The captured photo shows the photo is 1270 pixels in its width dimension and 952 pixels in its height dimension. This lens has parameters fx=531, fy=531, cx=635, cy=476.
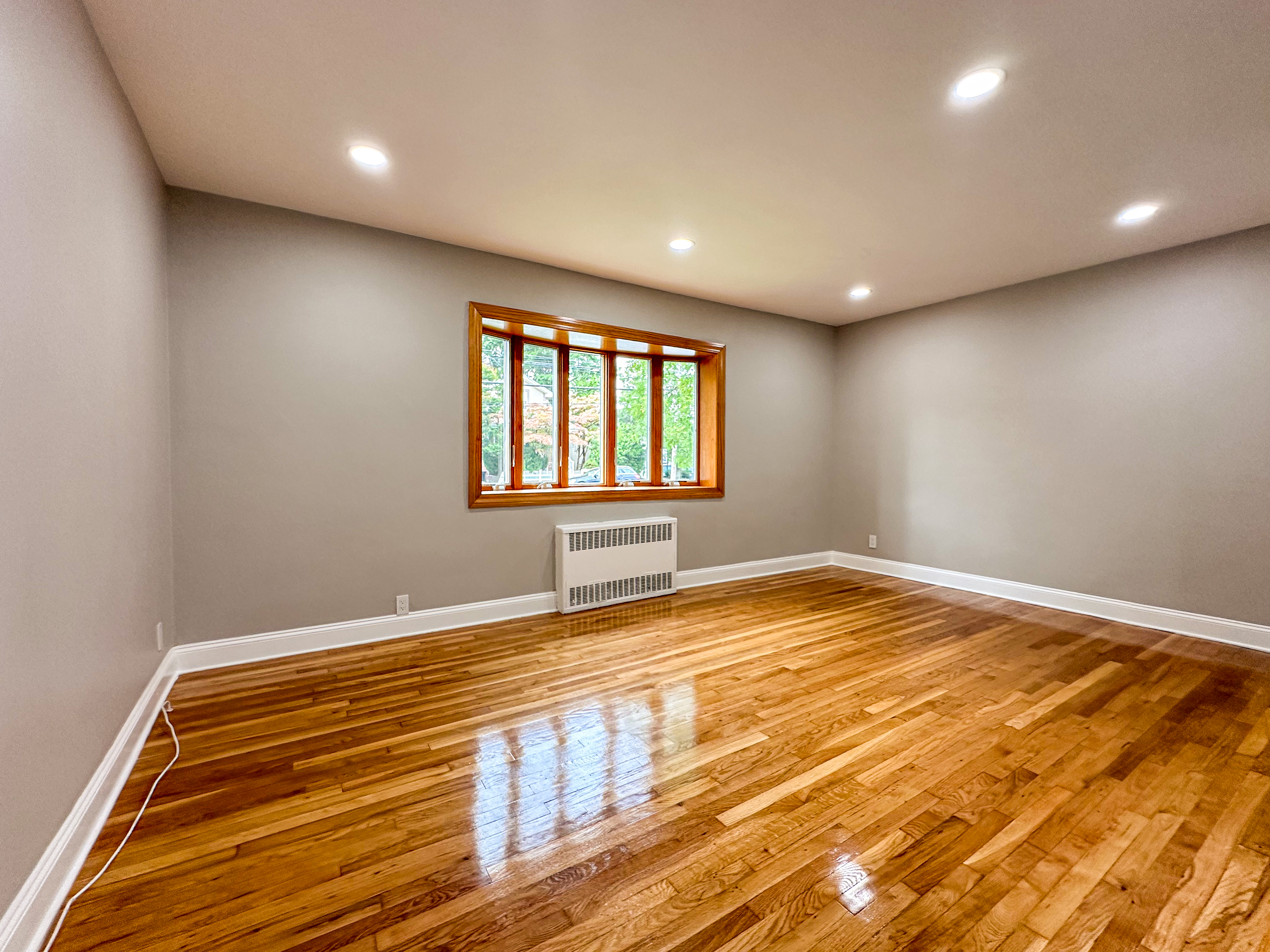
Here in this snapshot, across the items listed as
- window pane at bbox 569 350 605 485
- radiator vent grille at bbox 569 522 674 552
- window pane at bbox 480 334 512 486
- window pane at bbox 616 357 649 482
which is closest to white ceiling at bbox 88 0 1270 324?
window pane at bbox 480 334 512 486

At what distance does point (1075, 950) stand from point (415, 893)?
1.63m

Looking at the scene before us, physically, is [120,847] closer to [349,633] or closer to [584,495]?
[349,633]

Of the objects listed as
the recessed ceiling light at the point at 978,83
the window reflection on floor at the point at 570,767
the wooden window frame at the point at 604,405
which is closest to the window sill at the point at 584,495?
the wooden window frame at the point at 604,405

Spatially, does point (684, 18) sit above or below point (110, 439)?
above

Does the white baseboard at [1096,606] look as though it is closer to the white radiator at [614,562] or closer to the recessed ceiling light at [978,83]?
the white radiator at [614,562]

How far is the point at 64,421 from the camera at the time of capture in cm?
154

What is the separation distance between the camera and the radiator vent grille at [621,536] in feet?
13.2

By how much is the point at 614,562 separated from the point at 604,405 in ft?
4.62

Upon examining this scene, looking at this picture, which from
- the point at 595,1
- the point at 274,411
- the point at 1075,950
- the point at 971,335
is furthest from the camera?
the point at 971,335

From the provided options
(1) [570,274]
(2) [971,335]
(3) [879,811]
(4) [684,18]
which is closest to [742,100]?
Answer: (4) [684,18]

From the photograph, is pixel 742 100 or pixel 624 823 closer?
pixel 624 823

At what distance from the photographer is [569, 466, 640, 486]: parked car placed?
4.57 m

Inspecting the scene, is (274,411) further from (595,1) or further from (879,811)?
(879,811)

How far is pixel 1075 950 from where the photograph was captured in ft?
4.11
